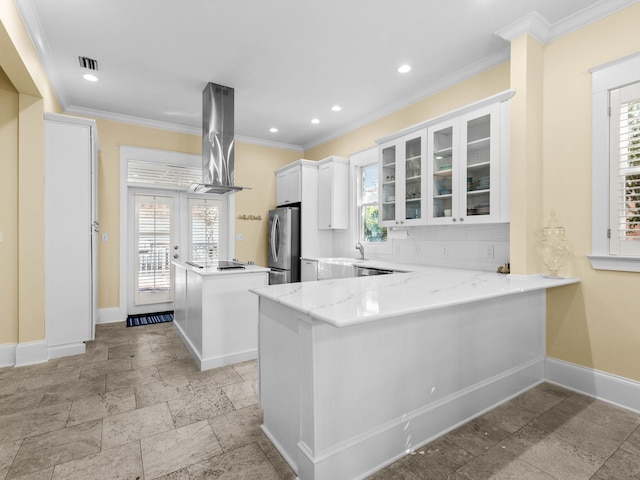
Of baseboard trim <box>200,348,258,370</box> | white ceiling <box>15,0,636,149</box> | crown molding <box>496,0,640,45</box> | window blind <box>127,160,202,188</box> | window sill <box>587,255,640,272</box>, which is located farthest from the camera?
window blind <box>127,160,202,188</box>

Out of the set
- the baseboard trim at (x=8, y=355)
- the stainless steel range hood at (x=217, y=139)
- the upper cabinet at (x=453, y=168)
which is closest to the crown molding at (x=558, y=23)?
the upper cabinet at (x=453, y=168)

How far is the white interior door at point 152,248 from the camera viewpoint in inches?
196

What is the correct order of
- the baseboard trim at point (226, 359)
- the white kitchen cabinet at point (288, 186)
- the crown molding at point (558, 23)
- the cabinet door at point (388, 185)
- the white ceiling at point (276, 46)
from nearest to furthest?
1. the crown molding at point (558, 23)
2. the white ceiling at point (276, 46)
3. the baseboard trim at point (226, 359)
4. the cabinet door at point (388, 185)
5. the white kitchen cabinet at point (288, 186)

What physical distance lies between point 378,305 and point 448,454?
101 cm

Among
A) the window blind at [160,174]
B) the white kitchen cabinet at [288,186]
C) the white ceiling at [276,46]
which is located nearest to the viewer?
the white ceiling at [276,46]

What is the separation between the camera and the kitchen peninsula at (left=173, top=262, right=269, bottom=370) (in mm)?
3010

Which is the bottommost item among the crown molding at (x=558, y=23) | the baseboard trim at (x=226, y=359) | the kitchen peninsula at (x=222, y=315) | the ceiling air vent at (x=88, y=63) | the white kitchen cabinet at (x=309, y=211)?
the baseboard trim at (x=226, y=359)

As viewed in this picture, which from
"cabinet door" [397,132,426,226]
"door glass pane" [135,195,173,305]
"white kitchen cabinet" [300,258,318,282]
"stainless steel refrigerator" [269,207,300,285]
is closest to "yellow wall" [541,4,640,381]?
"cabinet door" [397,132,426,226]

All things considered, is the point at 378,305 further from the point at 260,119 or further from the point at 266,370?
the point at 260,119

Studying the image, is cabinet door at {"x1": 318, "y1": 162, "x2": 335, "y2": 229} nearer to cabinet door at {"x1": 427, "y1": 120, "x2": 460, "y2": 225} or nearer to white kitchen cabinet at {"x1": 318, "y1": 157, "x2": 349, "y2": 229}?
white kitchen cabinet at {"x1": 318, "y1": 157, "x2": 349, "y2": 229}

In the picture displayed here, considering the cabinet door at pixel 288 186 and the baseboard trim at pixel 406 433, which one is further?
the cabinet door at pixel 288 186

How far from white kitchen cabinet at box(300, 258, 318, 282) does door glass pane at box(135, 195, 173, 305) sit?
2096 mm

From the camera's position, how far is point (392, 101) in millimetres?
4262

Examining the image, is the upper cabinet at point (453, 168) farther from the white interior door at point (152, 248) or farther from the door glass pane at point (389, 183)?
the white interior door at point (152, 248)
